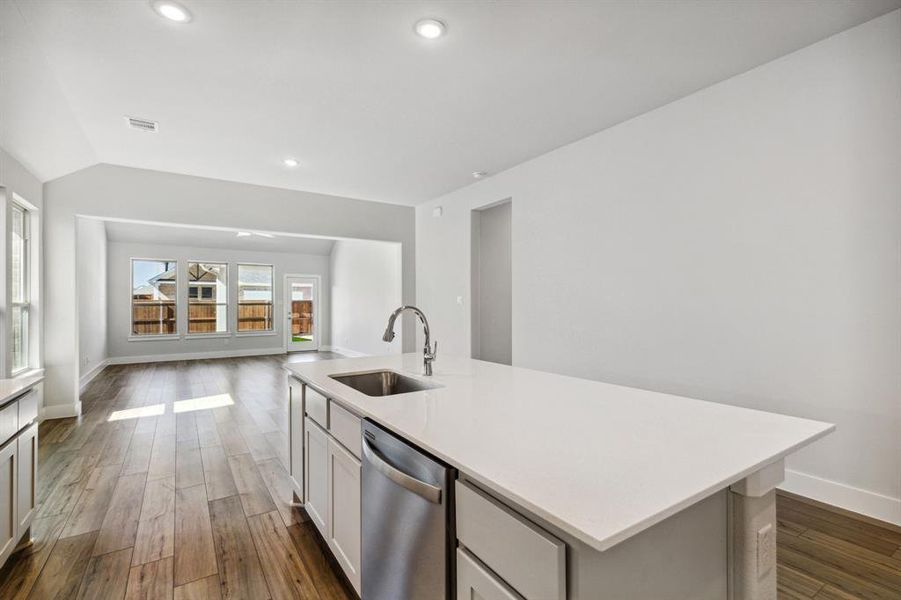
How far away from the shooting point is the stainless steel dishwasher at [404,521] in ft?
3.59

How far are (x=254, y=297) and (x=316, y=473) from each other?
8.57m

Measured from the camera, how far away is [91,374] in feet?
21.8

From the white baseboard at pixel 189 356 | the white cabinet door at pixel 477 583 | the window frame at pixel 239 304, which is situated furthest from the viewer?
the window frame at pixel 239 304

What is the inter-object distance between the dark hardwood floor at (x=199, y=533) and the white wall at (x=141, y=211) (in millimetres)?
881

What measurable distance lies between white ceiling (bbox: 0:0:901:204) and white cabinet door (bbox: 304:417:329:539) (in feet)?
6.79

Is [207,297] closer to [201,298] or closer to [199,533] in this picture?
[201,298]

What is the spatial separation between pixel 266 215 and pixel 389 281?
8.99 ft

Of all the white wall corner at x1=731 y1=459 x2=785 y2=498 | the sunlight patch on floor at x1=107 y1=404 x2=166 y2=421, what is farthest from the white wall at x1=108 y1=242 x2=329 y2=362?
the white wall corner at x1=731 y1=459 x2=785 y2=498

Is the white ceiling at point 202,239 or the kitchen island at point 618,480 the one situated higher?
the white ceiling at point 202,239

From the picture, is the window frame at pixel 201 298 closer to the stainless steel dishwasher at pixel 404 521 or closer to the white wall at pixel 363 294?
the white wall at pixel 363 294

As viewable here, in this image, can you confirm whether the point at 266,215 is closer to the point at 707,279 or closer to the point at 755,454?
the point at 707,279

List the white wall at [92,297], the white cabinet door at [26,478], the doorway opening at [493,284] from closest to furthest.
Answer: the white cabinet door at [26,478] < the doorway opening at [493,284] < the white wall at [92,297]

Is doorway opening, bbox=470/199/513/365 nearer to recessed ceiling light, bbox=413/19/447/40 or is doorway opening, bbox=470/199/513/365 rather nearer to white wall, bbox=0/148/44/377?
recessed ceiling light, bbox=413/19/447/40

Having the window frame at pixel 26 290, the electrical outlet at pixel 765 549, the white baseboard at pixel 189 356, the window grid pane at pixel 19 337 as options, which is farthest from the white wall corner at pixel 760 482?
the white baseboard at pixel 189 356
